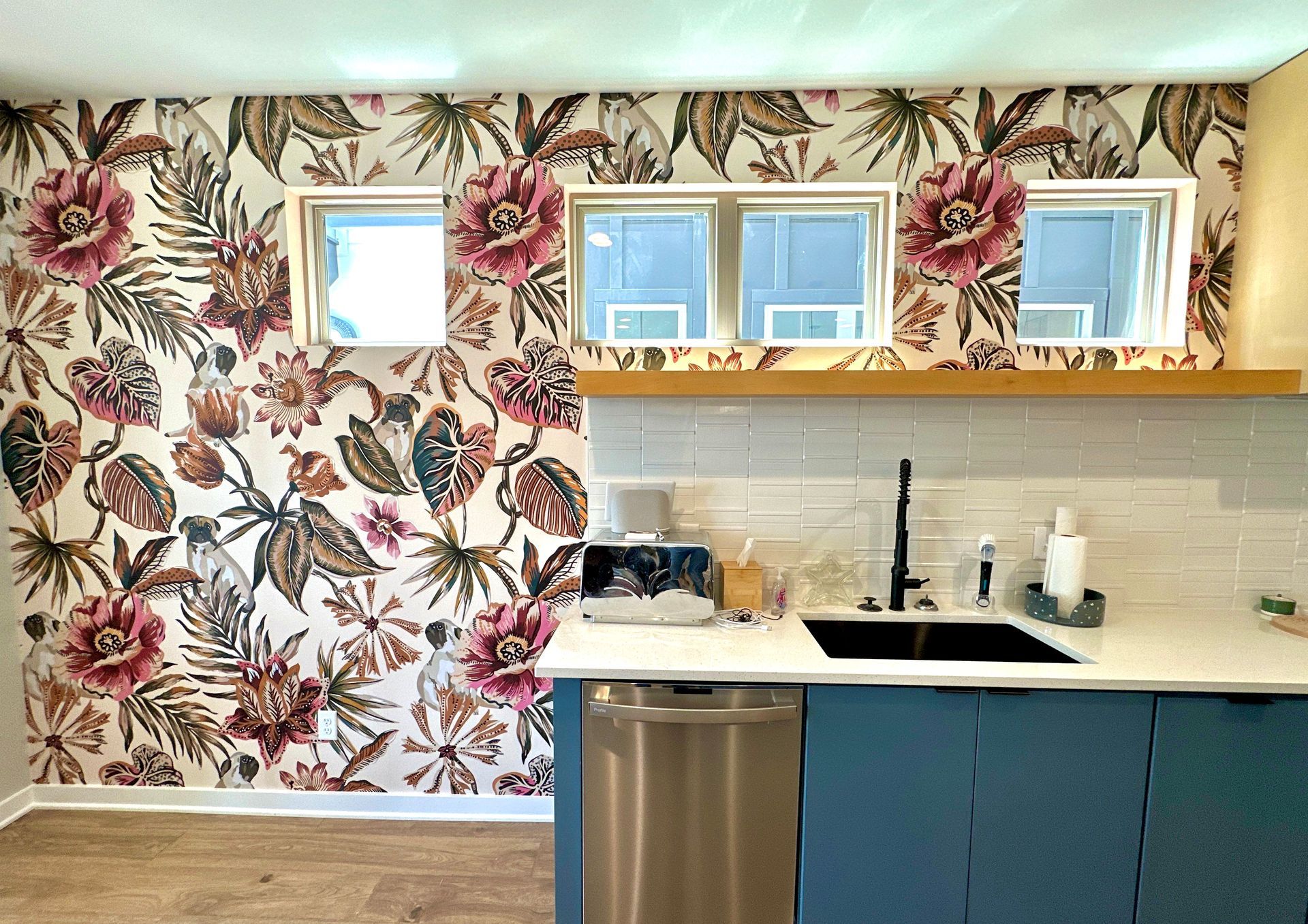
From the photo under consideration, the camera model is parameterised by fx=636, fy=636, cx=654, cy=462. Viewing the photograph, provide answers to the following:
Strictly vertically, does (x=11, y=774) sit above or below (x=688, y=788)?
below

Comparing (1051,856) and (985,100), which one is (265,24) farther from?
(1051,856)

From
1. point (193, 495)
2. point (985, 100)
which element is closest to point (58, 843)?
point (193, 495)

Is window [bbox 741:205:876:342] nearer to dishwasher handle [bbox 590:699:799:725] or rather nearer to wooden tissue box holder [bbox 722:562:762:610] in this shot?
wooden tissue box holder [bbox 722:562:762:610]

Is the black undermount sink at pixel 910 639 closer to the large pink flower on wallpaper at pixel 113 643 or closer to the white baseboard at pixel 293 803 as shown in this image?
the white baseboard at pixel 293 803

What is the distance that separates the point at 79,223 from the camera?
7.00 feet

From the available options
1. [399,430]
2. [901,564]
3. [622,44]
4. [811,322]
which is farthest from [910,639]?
[622,44]

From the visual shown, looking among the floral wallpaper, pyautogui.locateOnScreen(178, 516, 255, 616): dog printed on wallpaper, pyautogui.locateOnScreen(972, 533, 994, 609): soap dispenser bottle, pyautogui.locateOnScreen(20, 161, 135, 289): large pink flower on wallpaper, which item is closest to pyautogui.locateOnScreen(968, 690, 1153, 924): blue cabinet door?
pyautogui.locateOnScreen(972, 533, 994, 609): soap dispenser bottle

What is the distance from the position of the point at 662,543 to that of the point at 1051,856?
1227mm

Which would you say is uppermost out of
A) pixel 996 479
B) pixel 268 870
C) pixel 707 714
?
pixel 996 479

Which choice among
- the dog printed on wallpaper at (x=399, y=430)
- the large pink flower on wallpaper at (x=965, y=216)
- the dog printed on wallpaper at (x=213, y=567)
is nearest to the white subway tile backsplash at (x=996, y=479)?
the large pink flower on wallpaper at (x=965, y=216)

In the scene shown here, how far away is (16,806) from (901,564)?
3.21 meters

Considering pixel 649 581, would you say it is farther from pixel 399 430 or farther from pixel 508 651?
pixel 399 430

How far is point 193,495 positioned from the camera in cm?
221

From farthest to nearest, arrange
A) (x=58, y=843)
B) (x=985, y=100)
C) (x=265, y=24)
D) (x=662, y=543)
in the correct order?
(x=58, y=843)
(x=985, y=100)
(x=662, y=543)
(x=265, y=24)
